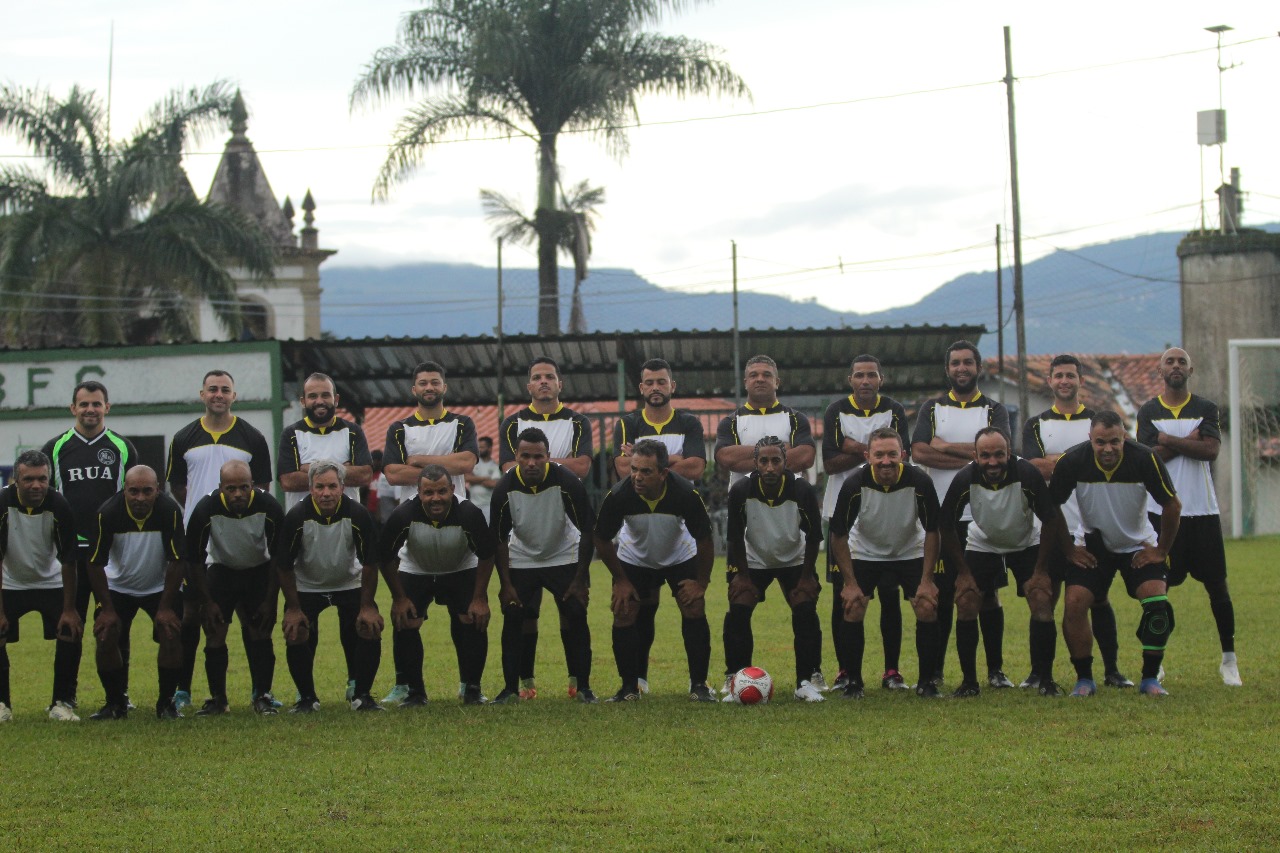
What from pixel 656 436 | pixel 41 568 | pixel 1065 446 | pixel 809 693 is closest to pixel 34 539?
pixel 41 568

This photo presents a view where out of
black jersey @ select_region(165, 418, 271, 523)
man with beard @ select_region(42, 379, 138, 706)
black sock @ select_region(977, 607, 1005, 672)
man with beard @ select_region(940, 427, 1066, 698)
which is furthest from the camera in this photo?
black jersey @ select_region(165, 418, 271, 523)

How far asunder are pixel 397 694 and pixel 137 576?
6.03ft

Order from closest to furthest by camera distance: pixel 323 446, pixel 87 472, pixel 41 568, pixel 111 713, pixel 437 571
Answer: pixel 111 713 → pixel 41 568 → pixel 437 571 → pixel 87 472 → pixel 323 446

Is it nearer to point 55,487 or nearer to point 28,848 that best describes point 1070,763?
point 28,848

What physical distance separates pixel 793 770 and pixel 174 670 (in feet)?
14.4

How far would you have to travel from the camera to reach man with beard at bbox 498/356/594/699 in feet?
34.2

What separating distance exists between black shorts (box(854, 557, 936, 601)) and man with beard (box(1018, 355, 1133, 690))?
0.81 meters

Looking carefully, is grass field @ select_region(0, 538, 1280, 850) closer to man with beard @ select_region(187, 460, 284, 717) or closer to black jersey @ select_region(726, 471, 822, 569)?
man with beard @ select_region(187, 460, 284, 717)

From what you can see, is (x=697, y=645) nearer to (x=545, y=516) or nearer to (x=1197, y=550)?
(x=545, y=516)

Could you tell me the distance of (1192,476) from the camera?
34.1ft

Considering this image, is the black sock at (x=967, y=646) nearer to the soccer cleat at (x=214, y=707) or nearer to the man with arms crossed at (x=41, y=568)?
the soccer cleat at (x=214, y=707)

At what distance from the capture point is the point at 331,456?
34.6 feet

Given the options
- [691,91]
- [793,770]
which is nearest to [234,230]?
[691,91]

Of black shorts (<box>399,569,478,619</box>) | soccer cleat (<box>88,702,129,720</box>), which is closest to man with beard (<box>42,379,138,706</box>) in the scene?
soccer cleat (<box>88,702,129,720</box>)
